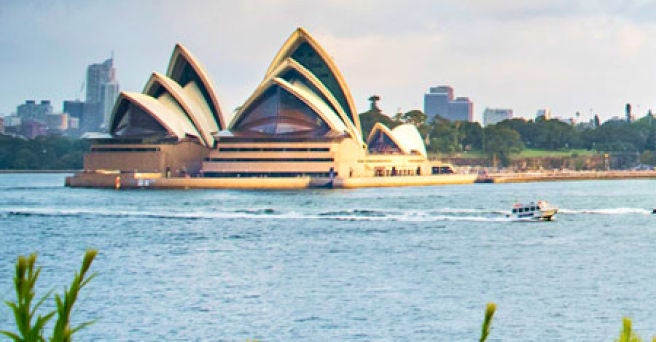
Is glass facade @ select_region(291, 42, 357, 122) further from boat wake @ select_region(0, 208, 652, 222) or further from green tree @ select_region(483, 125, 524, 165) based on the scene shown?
green tree @ select_region(483, 125, 524, 165)

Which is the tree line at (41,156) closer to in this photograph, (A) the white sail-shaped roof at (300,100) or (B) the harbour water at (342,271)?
(A) the white sail-shaped roof at (300,100)

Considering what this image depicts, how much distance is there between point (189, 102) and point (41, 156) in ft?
270

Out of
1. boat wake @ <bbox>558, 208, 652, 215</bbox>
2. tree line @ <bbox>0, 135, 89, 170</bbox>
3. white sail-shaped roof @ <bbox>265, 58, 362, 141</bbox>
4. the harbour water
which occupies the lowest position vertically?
the harbour water

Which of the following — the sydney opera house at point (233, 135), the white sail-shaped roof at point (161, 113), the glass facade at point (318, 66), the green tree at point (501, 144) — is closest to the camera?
the white sail-shaped roof at point (161, 113)

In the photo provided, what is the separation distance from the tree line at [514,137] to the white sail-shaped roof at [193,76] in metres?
62.4

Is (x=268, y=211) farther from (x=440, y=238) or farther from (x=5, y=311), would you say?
(x=5, y=311)

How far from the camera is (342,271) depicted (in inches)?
1296

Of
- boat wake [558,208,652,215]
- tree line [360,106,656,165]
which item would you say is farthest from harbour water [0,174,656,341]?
tree line [360,106,656,165]

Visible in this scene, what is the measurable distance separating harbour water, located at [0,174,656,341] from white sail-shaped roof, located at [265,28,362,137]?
1730 inches

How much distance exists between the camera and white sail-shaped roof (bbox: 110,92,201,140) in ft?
333

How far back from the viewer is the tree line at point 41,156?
584 feet

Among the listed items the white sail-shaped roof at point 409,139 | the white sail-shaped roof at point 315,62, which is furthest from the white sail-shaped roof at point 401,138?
the white sail-shaped roof at point 315,62

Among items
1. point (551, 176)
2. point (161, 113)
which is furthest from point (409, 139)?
point (161, 113)

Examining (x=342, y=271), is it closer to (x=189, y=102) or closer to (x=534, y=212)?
(x=534, y=212)
